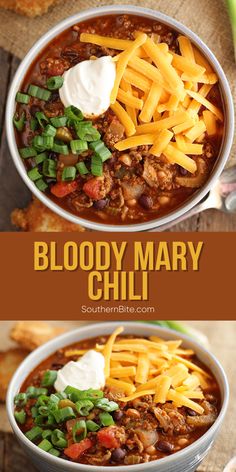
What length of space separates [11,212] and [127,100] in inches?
24.6

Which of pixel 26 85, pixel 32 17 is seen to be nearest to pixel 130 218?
pixel 26 85

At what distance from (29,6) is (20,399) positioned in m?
1.12

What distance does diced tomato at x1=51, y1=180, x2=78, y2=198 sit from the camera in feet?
6.80

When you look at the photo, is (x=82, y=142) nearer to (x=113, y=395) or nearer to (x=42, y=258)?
(x=42, y=258)

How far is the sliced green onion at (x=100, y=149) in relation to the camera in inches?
79.3

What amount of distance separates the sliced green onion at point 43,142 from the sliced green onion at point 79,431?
0.71 meters

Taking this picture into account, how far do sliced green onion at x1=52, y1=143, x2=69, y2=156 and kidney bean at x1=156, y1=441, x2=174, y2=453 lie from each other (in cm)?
78

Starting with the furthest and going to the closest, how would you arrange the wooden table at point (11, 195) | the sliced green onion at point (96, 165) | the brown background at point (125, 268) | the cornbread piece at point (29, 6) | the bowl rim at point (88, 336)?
the wooden table at point (11, 195)
the cornbread piece at point (29, 6)
the brown background at point (125, 268)
the sliced green onion at point (96, 165)
the bowl rim at point (88, 336)

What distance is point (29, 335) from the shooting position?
248 cm

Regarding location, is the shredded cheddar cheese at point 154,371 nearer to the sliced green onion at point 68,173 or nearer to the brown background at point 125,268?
Result: the brown background at point 125,268

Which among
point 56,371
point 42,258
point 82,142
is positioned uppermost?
point 82,142

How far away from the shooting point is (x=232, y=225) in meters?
2.39

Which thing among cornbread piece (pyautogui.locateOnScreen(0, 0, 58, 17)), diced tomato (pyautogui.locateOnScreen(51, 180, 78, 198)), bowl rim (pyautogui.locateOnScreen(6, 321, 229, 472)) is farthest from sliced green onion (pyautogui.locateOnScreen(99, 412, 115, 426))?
cornbread piece (pyautogui.locateOnScreen(0, 0, 58, 17))

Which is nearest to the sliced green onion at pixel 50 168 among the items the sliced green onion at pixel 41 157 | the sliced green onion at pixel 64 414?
the sliced green onion at pixel 41 157
